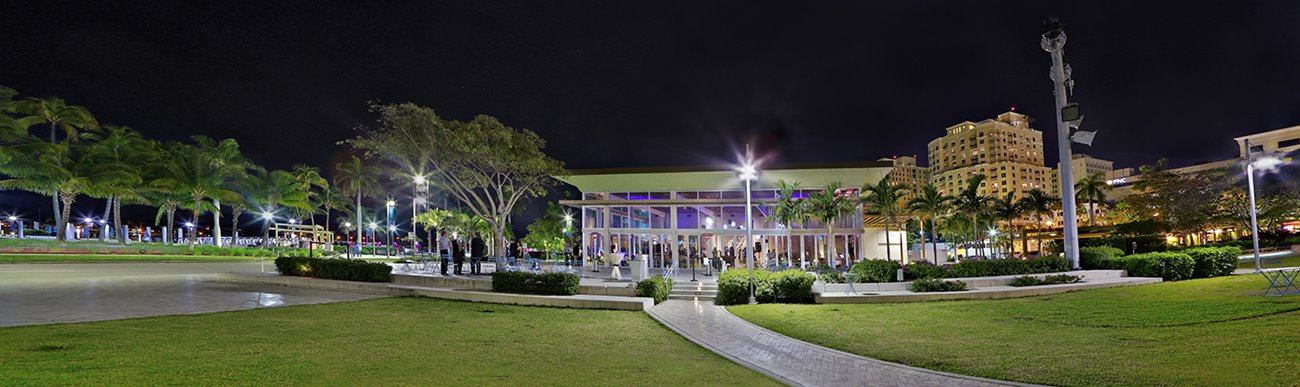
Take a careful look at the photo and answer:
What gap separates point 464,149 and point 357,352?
703 inches

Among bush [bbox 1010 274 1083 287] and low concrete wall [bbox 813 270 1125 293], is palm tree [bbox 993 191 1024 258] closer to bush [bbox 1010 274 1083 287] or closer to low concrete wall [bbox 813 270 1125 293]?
low concrete wall [bbox 813 270 1125 293]

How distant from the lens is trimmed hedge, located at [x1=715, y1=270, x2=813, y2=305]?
15797 mm

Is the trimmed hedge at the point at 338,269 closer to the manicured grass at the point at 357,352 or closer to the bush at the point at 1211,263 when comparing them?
the manicured grass at the point at 357,352

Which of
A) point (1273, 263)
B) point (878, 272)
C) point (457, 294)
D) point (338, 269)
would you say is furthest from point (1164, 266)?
point (338, 269)

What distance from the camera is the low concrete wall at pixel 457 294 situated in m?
14.2

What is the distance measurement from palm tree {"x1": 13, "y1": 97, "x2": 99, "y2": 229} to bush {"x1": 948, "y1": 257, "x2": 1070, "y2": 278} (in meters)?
46.3

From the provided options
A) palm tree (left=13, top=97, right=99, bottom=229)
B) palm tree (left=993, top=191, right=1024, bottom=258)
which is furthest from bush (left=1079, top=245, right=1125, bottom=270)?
palm tree (left=13, top=97, right=99, bottom=229)

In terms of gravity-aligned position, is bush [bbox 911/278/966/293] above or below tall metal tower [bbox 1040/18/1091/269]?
below

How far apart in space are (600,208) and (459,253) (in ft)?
38.5

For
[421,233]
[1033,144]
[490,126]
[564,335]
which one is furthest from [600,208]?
[1033,144]

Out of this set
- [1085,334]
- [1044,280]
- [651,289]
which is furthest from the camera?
[1044,280]

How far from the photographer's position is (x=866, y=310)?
1359 centimetres

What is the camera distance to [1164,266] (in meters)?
19.2

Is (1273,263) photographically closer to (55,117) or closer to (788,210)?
(788,210)
